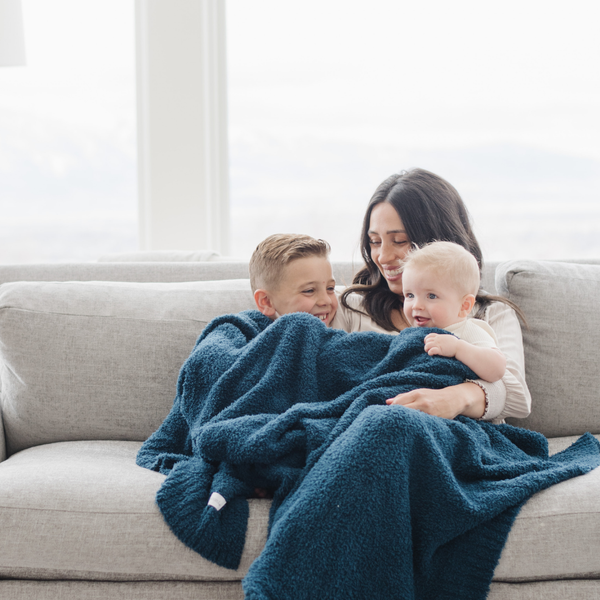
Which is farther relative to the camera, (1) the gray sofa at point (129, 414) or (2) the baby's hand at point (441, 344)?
(2) the baby's hand at point (441, 344)

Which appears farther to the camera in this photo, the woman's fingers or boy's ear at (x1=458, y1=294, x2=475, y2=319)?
boy's ear at (x1=458, y1=294, x2=475, y2=319)

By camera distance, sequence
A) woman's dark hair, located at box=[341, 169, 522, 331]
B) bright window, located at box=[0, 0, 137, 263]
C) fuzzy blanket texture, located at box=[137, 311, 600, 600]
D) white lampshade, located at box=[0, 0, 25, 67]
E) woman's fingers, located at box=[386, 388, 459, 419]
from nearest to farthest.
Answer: fuzzy blanket texture, located at box=[137, 311, 600, 600], woman's fingers, located at box=[386, 388, 459, 419], woman's dark hair, located at box=[341, 169, 522, 331], white lampshade, located at box=[0, 0, 25, 67], bright window, located at box=[0, 0, 137, 263]

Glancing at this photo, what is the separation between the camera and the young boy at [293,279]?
5.01 ft

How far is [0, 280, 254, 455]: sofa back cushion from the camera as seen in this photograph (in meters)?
1.57

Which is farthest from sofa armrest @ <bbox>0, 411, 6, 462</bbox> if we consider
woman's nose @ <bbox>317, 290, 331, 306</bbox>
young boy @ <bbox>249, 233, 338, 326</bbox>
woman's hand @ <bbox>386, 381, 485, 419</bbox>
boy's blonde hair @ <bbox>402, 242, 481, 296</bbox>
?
boy's blonde hair @ <bbox>402, 242, 481, 296</bbox>

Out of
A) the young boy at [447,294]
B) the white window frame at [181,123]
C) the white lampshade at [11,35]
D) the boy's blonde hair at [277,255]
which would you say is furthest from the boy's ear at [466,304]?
the white lampshade at [11,35]

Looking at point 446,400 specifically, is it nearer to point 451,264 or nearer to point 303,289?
point 451,264

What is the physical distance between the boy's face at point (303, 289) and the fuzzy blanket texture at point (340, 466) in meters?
0.16

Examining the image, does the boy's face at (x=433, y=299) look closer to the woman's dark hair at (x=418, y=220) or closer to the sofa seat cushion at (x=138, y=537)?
the woman's dark hair at (x=418, y=220)

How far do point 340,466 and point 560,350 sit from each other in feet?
2.91

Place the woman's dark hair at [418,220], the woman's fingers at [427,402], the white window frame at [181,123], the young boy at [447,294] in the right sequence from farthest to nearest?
1. the white window frame at [181,123]
2. the woman's dark hair at [418,220]
3. the young boy at [447,294]
4. the woman's fingers at [427,402]

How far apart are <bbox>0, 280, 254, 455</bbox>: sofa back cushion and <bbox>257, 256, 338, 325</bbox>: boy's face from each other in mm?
242

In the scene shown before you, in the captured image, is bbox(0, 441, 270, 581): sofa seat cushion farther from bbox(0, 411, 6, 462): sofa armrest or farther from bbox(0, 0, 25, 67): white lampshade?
bbox(0, 0, 25, 67): white lampshade

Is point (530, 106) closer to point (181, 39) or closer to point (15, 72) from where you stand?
point (181, 39)
